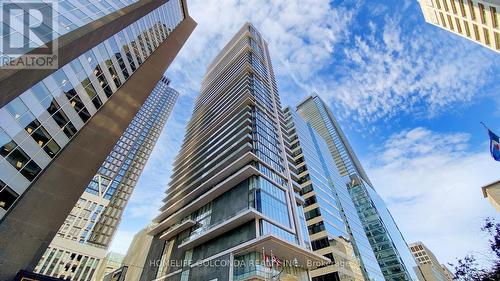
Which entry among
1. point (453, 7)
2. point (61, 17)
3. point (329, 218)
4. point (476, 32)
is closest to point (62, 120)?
point (61, 17)

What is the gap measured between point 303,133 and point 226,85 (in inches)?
1134

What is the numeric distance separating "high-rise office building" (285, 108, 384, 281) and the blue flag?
32913 mm

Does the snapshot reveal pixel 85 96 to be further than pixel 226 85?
No

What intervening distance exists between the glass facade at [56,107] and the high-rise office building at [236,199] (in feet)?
71.2

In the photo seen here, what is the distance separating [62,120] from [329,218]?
50.6 m

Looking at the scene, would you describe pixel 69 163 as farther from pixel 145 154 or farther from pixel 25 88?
pixel 145 154

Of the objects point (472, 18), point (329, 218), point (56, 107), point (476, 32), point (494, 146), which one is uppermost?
point (476, 32)

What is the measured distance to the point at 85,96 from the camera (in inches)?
1131

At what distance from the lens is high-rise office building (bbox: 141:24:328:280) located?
98.2 feet

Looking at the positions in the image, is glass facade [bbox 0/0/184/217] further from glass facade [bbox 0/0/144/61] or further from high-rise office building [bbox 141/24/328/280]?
high-rise office building [bbox 141/24/328/280]

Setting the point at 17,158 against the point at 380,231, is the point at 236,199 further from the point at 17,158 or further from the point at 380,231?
the point at 380,231

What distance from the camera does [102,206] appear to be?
88.8m

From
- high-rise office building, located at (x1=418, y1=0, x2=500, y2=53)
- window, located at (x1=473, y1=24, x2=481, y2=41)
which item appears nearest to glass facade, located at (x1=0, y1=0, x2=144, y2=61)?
high-rise office building, located at (x1=418, y1=0, x2=500, y2=53)

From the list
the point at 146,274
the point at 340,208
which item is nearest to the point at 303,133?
the point at 340,208
